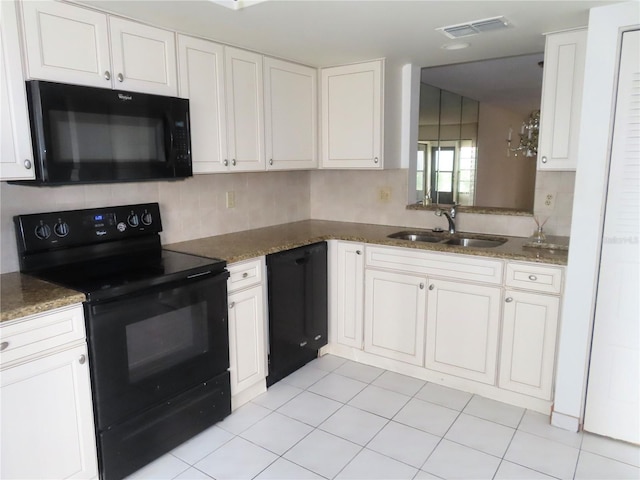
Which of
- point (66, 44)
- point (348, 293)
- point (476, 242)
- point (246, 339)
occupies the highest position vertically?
point (66, 44)

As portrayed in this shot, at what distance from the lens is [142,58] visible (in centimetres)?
221

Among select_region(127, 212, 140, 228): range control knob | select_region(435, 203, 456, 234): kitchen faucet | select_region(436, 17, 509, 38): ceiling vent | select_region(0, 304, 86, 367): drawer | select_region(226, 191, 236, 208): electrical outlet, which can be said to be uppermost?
select_region(436, 17, 509, 38): ceiling vent

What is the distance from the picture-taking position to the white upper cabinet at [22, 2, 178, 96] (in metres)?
1.82

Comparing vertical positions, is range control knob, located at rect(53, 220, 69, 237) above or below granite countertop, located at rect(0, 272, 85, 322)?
above

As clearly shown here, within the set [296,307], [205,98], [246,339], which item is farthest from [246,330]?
[205,98]

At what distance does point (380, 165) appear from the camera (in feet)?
10.3

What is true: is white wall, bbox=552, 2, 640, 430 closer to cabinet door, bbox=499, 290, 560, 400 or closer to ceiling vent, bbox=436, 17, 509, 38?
cabinet door, bbox=499, 290, 560, 400

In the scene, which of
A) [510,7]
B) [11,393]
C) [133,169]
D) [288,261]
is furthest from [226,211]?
[510,7]

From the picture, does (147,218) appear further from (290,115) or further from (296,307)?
(290,115)

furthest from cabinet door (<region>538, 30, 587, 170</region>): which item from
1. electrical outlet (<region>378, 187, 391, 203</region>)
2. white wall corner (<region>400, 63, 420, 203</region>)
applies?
electrical outlet (<region>378, 187, 391, 203</region>)

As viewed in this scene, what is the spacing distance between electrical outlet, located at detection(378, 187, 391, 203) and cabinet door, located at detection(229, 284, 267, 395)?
1.38 metres

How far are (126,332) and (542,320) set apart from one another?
82.5 inches

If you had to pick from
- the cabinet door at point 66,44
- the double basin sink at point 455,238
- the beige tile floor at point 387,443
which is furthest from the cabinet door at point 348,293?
the cabinet door at point 66,44

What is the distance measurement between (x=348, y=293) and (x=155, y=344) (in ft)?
4.77
